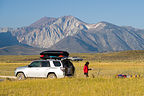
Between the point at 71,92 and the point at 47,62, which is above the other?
the point at 47,62

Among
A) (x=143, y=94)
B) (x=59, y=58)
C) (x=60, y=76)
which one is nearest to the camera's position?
(x=143, y=94)

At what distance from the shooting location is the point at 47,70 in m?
24.9

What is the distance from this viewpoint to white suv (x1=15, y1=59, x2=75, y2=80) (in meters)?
24.6

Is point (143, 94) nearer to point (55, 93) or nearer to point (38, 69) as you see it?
point (55, 93)

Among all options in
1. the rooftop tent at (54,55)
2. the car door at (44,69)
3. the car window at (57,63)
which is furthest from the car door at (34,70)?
the rooftop tent at (54,55)

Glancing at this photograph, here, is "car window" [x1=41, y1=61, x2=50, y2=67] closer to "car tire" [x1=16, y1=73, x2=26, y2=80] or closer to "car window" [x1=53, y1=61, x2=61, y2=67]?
"car window" [x1=53, y1=61, x2=61, y2=67]

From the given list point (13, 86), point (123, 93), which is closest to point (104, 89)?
point (123, 93)

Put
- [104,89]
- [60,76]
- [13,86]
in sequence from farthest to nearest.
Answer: [60,76], [13,86], [104,89]

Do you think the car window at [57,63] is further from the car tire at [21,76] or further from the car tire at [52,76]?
the car tire at [21,76]

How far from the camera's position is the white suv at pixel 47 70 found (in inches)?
970

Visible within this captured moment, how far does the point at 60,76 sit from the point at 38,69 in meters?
1.94

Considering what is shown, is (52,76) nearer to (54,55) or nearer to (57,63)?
(57,63)

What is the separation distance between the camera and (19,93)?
16.8 metres

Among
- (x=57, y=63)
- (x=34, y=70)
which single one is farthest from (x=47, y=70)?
(x=34, y=70)
